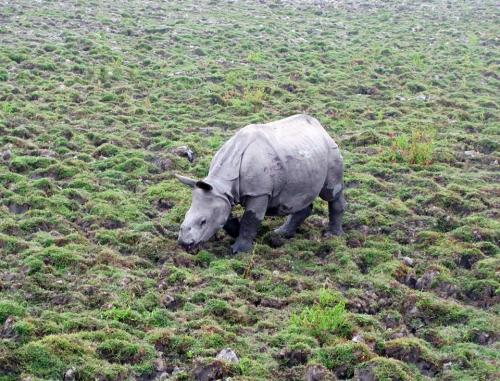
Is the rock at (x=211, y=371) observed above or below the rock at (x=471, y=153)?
above

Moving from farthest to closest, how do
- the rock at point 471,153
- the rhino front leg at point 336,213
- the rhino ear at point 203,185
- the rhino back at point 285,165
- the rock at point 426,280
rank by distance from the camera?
the rock at point 471,153 < the rhino front leg at point 336,213 < the rhino back at point 285,165 < the rhino ear at point 203,185 < the rock at point 426,280

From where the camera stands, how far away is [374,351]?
825 cm

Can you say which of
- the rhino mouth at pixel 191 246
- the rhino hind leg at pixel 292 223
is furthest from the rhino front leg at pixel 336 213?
the rhino mouth at pixel 191 246

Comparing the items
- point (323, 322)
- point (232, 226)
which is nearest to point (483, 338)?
point (323, 322)

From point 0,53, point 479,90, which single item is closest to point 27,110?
point 0,53

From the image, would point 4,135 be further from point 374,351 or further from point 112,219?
point 374,351

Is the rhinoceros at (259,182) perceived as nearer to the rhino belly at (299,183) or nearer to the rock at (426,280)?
the rhino belly at (299,183)

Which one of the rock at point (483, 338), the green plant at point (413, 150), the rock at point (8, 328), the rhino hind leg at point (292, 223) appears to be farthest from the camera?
the green plant at point (413, 150)

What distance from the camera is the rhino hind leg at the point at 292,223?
1165 centimetres

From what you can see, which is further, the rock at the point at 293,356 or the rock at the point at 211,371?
the rock at the point at 293,356

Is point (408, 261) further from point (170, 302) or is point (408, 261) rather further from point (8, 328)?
point (8, 328)

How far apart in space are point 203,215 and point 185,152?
14.4 feet

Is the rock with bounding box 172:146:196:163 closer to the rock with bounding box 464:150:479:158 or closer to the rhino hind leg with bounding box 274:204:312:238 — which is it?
the rhino hind leg with bounding box 274:204:312:238

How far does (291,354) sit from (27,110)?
33.4 feet
